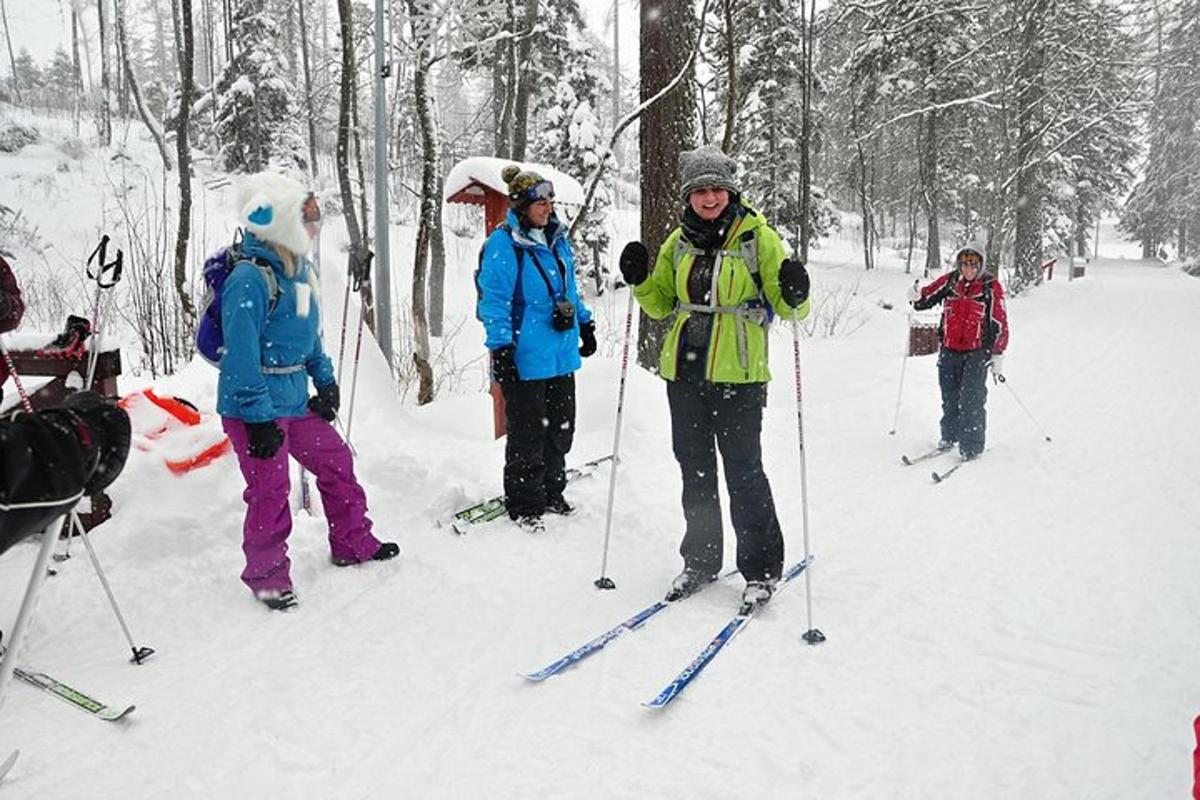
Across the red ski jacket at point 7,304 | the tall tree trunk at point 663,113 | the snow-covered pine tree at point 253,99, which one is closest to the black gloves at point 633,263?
the red ski jacket at point 7,304

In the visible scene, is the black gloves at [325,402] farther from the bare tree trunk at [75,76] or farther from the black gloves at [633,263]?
the bare tree trunk at [75,76]

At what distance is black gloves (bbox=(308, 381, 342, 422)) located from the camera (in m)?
4.21

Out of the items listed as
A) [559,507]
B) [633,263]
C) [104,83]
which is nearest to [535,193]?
[633,263]

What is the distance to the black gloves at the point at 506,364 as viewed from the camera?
491 cm

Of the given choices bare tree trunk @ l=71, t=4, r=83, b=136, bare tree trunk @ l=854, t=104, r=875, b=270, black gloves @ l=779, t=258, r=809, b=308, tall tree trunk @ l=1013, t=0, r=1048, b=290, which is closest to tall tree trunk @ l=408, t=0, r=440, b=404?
black gloves @ l=779, t=258, r=809, b=308

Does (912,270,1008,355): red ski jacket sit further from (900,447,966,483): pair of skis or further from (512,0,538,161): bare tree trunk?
(512,0,538,161): bare tree trunk

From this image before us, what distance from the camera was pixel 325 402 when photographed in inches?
166

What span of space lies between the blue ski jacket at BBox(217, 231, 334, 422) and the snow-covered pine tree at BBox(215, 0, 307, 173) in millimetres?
21706

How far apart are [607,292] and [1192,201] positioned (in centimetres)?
2688

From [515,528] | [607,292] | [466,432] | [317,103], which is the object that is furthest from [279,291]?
[607,292]

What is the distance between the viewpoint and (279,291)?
3895 millimetres

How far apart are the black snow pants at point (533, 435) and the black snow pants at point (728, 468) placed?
1.21 meters

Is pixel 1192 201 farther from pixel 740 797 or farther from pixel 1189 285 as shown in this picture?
pixel 740 797

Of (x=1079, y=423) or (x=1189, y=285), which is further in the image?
(x=1189, y=285)
